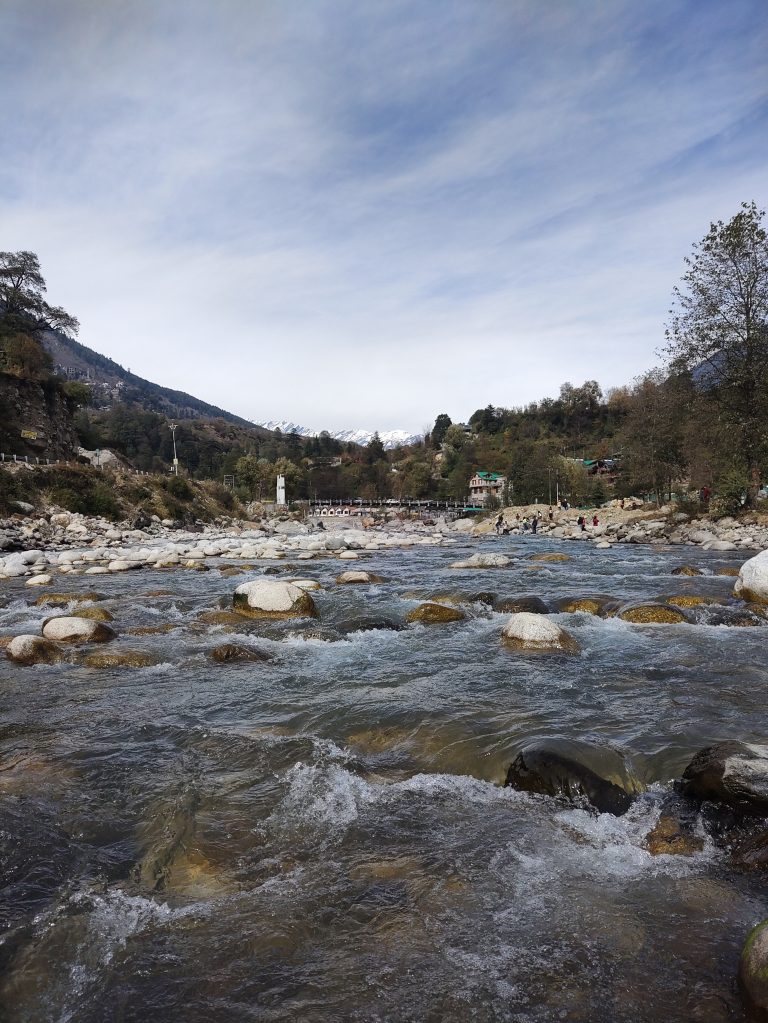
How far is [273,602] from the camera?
10.9 meters

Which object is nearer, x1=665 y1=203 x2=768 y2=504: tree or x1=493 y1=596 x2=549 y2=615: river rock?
x1=493 y1=596 x2=549 y2=615: river rock

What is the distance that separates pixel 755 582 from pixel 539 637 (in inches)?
226

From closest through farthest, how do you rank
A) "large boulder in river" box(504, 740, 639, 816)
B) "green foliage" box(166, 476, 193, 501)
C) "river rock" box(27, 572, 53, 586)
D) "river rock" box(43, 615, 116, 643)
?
"large boulder in river" box(504, 740, 639, 816) → "river rock" box(43, 615, 116, 643) → "river rock" box(27, 572, 53, 586) → "green foliage" box(166, 476, 193, 501)

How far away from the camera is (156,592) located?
45.5ft

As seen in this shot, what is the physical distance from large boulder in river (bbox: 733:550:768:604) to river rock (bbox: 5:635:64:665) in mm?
12364

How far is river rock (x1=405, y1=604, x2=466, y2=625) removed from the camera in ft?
34.9

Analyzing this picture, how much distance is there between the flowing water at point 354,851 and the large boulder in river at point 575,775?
0.14m

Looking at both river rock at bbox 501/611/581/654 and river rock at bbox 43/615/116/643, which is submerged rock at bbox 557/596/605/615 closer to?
river rock at bbox 501/611/581/654

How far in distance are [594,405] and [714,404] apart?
86821 millimetres

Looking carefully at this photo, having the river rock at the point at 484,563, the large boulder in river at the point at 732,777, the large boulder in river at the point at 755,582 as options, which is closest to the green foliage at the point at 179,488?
the river rock at the point at 484,563

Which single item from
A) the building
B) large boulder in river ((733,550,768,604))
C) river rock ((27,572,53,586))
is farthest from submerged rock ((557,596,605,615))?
the building

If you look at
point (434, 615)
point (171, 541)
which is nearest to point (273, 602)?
point (434, 615)

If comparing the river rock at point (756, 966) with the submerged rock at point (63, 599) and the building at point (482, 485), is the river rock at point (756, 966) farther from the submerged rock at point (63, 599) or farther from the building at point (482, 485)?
the building at point (482, 485)

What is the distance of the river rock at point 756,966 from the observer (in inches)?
94.8
